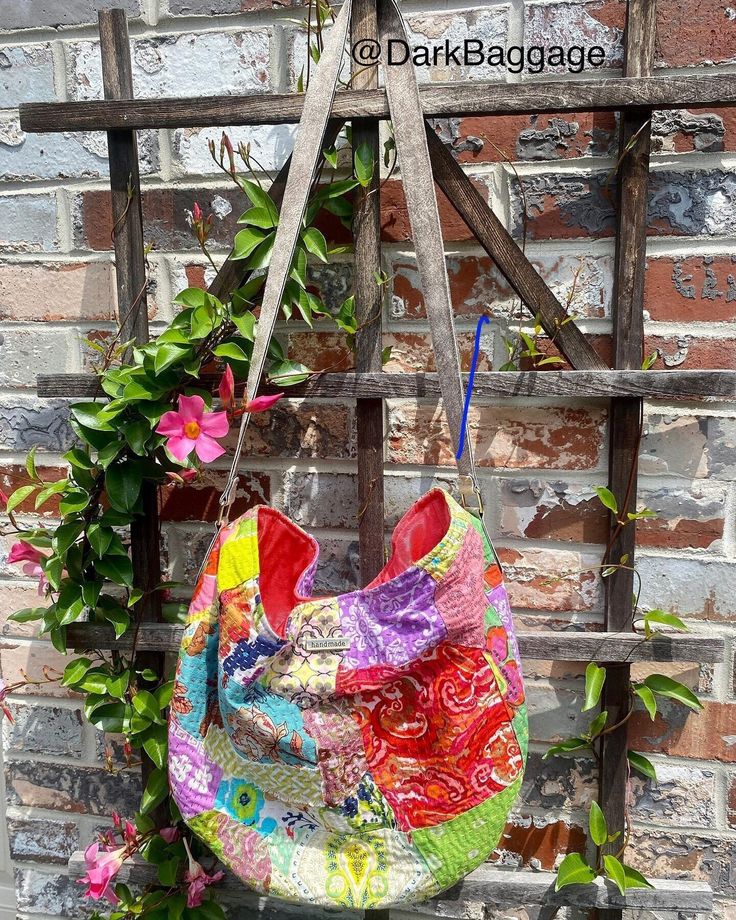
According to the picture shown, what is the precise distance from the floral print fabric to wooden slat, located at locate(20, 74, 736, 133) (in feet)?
1.34

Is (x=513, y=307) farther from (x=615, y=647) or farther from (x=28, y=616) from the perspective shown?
(x=28, y=616)

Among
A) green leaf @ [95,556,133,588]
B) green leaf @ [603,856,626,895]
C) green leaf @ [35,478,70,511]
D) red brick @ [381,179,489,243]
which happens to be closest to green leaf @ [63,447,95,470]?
green leaf @ [35,478,70,511]

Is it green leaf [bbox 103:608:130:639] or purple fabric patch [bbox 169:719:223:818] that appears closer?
purple fabric patch [bbox 169:719:223:818]

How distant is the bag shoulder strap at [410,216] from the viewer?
2.45 ft

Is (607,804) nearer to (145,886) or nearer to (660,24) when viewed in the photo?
(145,886)

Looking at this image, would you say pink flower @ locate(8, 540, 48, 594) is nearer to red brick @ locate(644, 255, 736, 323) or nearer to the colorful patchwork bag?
the colorful patchwork bag

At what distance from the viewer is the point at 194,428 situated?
789mm

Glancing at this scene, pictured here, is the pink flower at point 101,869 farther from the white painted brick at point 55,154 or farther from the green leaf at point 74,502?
the white painted brick at point 55,154

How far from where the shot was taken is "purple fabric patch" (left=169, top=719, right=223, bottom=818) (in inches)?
29.2

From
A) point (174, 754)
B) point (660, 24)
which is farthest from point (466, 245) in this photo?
point (174, 754)

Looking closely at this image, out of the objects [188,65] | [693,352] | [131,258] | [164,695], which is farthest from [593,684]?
[188,65]

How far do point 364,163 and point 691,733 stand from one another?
76cm

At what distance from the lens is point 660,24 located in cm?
79

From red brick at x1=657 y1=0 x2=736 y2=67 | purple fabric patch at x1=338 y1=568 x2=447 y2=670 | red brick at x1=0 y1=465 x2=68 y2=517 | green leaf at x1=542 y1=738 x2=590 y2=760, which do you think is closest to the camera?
purple fabric patch at x1=338 y1=568 x2=447 y2=670
